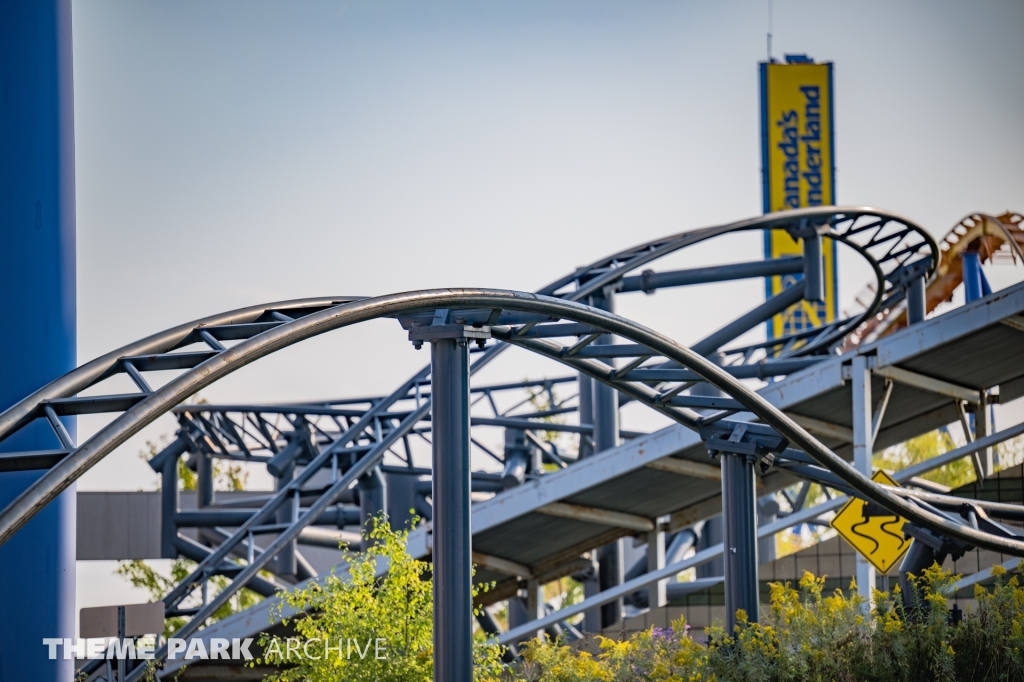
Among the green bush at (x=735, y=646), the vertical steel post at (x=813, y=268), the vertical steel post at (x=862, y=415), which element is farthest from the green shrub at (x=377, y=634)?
the vertical steel post at (x=813, y=268)

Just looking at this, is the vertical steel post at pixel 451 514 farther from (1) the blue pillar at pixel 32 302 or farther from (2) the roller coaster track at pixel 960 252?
(2) the roller coaster track at pixel 960 252

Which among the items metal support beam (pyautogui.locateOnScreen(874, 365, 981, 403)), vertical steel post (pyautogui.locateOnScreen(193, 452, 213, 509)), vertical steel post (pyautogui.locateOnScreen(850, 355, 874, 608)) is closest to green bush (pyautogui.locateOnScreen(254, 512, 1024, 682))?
vertical steel post (pyautogui.locateOnScreen(850, 355, 874, 608))

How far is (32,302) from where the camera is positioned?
35.7 feet

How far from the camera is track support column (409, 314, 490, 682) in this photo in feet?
32.1

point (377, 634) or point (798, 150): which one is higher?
point (798, 150)

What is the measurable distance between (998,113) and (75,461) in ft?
135

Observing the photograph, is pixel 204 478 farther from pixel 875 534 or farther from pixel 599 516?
pixel 875 534

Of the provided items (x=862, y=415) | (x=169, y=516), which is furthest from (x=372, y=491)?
(x=862, y=415)

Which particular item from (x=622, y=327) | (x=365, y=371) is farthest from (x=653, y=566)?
(x=365, y=371)

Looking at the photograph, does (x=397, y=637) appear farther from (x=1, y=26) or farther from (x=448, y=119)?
(x=448, y=119)

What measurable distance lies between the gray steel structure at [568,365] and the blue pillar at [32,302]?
2920mm

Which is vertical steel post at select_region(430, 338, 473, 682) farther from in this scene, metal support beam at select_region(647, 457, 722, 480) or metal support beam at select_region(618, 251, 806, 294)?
metal support beam at select_region(618, 251, 806, 294)

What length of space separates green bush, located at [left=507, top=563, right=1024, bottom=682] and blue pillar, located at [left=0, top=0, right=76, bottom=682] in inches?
180

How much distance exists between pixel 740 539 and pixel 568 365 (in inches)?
119
